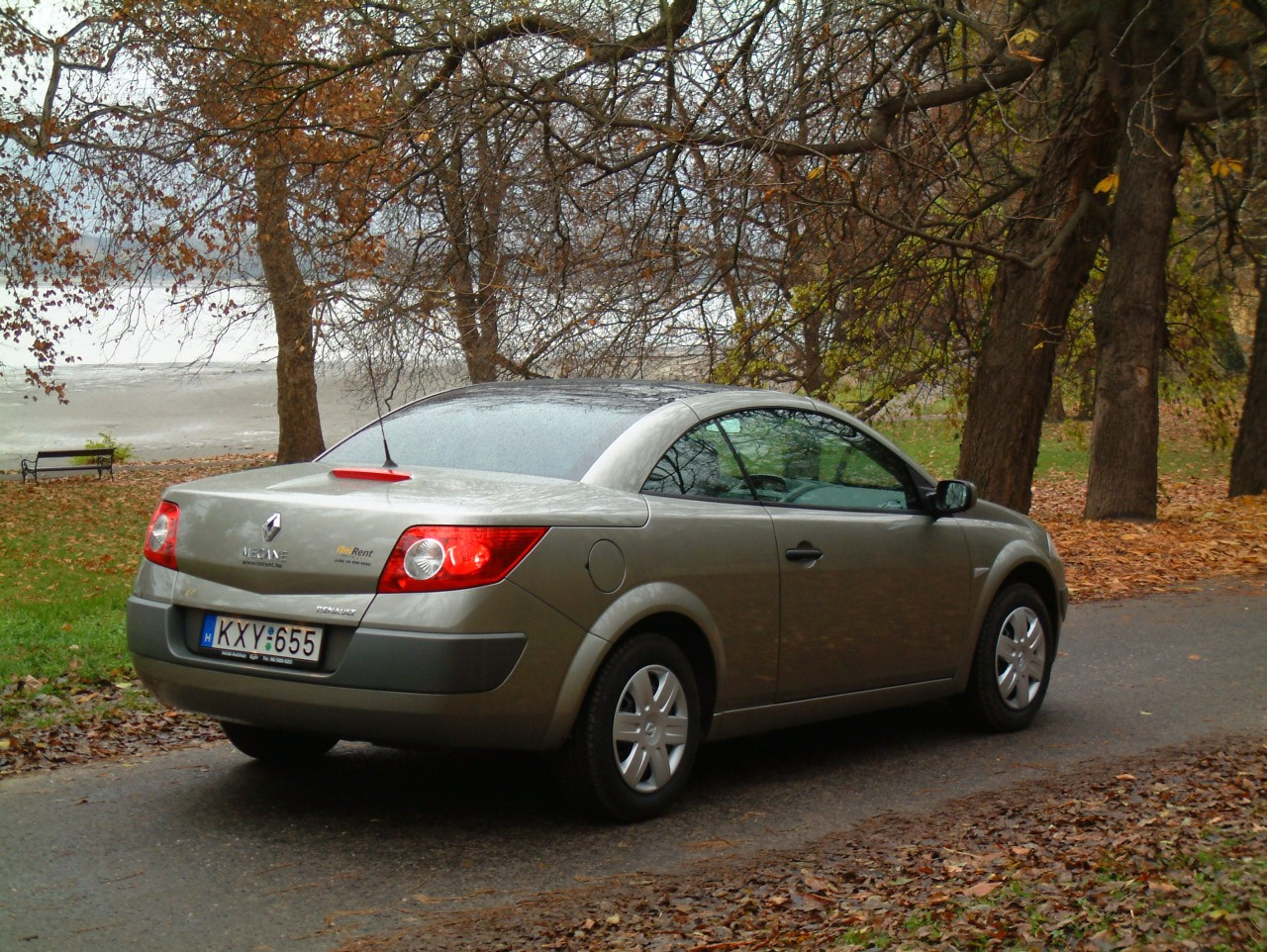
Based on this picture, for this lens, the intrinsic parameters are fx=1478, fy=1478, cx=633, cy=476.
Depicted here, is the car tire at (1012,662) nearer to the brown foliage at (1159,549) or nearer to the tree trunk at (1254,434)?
the brown foliage at (1159,549)

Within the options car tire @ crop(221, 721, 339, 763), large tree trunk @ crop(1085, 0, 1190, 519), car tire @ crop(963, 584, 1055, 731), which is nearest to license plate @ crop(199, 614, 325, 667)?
car tire @ crop(221, 721, 339, 763)

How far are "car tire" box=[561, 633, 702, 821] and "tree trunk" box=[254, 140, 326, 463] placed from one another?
944 centimetres

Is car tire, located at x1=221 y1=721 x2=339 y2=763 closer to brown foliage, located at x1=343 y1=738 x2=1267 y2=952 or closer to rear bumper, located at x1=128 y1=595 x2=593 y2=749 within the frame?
rear bumper, located at x1=128 y1=595 x2=593 y2=749

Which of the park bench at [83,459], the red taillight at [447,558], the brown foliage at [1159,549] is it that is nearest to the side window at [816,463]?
the red taillight at [447,558]

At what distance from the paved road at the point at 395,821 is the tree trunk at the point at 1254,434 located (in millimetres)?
14414

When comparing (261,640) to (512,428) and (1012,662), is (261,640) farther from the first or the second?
(1012,662)

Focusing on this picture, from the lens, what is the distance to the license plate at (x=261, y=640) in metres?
4.92

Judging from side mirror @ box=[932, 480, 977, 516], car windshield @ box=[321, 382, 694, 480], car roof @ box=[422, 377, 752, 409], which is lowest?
side mirror @ box=[932, 480, 977, 516]

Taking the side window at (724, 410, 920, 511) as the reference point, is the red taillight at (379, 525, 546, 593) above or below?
below

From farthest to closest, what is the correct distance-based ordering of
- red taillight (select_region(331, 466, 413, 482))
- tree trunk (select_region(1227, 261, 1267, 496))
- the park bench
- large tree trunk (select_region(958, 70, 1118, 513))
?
the park bench
tree trunk (select_region(1227, 261, 1267, 496))
large tree trunk (select_region(958, 70, 1118, 513))
red taillight (select_region(331, 466, 413, 482))

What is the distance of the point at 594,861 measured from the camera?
16.0 ft

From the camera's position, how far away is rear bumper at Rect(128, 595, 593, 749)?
4746 mm

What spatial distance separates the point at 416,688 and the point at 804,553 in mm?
1872

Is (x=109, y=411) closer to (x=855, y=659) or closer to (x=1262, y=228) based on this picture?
(x=1262, y=228)
